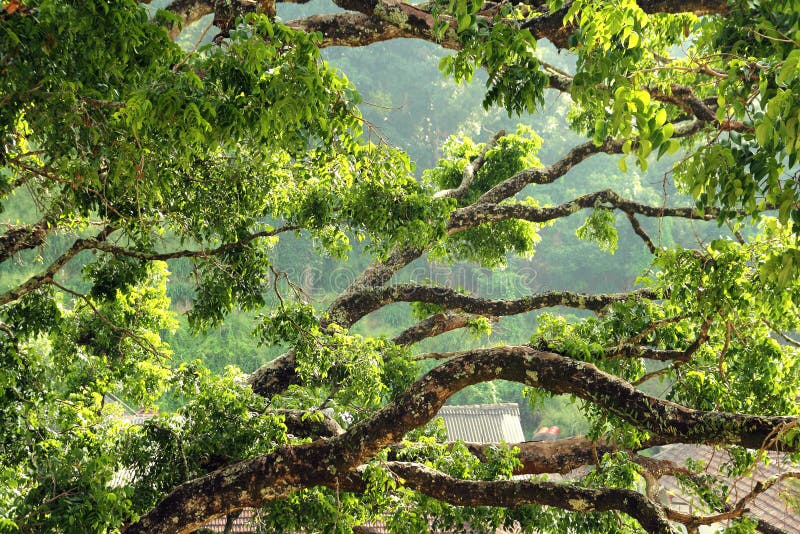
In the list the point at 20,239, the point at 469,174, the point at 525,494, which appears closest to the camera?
the point at 525,494

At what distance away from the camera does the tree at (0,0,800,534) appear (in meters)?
3.28

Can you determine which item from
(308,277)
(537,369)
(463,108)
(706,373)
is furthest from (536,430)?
(537,369)

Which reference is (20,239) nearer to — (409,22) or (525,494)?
(409,22)

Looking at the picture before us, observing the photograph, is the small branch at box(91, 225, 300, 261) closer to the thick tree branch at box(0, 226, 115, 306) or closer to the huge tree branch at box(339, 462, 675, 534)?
the thick tree branch at box(0, 226, 115, 306)

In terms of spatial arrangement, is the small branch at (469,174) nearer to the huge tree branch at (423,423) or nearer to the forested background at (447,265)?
the huge tree branch at (423,423)

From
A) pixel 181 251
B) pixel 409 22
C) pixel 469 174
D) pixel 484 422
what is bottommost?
pixel 484 422

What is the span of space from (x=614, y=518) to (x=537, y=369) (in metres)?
1.62

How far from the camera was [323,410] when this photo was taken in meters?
5.66

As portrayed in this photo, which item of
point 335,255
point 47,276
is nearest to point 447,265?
point 335,255

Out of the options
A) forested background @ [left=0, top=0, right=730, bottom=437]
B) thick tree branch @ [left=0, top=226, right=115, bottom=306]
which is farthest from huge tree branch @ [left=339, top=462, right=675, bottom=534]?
forested background @ [left=0, top=0, right=730, bottom=437]

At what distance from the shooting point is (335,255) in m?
5.52

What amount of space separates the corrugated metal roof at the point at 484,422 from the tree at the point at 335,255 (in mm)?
12327

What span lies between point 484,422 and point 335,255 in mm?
14499

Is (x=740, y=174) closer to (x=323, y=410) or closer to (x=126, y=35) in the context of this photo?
(x=126, y=35)
